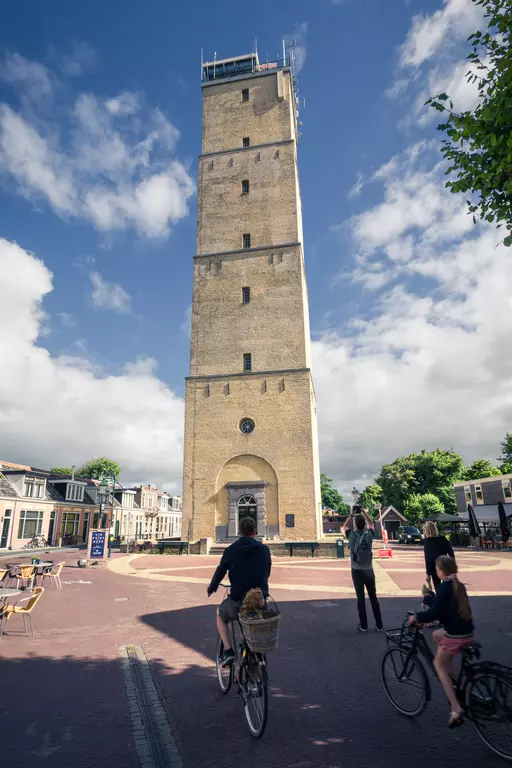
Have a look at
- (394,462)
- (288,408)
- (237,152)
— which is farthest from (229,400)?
(394,462)

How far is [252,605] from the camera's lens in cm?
444

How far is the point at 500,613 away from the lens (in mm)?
9109

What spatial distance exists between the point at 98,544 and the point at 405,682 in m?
19.4

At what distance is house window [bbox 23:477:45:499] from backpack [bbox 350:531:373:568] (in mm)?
35804

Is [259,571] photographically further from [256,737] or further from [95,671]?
[95,671]

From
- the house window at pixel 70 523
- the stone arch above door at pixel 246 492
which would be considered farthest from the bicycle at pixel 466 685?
the house window at pixel 70 523

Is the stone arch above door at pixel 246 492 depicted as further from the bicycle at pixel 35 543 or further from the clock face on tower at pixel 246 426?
the bicycle at pixel 35 543

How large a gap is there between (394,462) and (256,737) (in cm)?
6315

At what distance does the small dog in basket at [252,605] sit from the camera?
4410 millimetres

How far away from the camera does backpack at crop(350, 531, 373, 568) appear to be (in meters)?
7.95

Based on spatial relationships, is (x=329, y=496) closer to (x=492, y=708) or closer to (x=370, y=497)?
(x=370, y=497)

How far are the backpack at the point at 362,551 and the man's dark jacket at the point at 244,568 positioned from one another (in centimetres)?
341

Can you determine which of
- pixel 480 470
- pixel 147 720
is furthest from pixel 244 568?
pixel 480 470

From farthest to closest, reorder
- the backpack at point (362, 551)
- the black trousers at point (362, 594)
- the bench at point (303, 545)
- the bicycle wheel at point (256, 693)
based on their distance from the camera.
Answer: the bench at point (303, 545)
the backpack at point (362, 551)
the black trousers at point (362, 594)
the bicycle wheel at point (256, 693)
